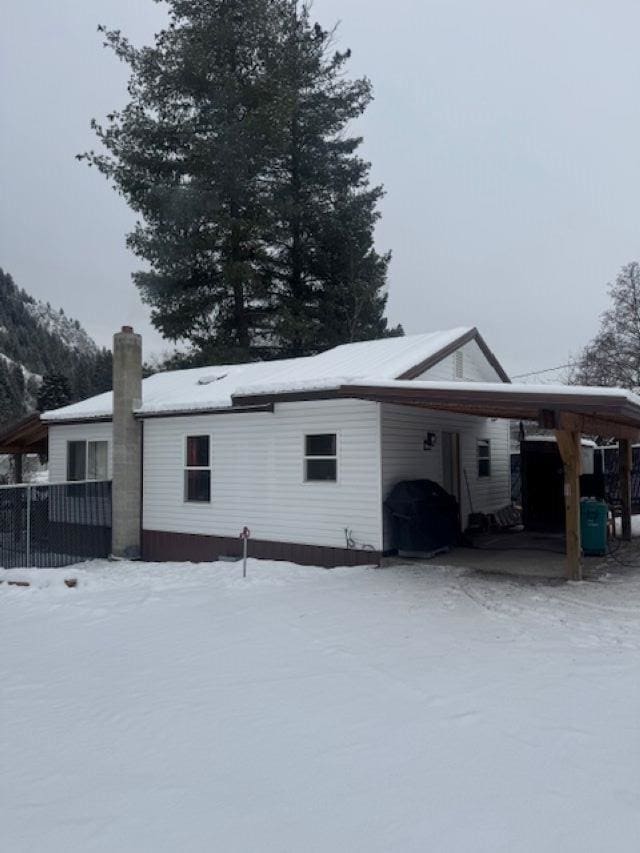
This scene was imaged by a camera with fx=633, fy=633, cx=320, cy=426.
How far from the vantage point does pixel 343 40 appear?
82.4ft

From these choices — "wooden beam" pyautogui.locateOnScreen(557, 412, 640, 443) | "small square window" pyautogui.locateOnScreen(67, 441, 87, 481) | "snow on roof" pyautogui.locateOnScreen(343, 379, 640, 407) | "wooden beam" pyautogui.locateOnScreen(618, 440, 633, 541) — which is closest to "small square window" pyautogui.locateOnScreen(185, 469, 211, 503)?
"small square window" pyautogui.locateOnScreen(67, 441, 87, 481)

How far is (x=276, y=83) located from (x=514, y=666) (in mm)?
21047

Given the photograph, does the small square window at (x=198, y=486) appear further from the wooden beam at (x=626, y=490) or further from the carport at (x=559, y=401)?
the wooden beam at (x=626, y=490)

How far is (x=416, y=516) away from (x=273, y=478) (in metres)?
2.69

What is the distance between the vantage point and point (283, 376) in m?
12.5

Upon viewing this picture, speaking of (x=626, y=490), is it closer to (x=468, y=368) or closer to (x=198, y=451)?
(x=468, y=368)

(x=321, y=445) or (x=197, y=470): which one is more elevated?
(x=321, y=445)

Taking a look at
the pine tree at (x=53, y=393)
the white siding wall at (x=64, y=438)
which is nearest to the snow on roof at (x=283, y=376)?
the white siding wall at (x=64, y=438)

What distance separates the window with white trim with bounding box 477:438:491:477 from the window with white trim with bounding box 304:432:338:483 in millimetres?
4573

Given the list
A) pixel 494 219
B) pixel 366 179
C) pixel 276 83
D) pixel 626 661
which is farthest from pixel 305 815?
pixel 494 219

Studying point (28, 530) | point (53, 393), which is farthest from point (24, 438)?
point (53, 393)

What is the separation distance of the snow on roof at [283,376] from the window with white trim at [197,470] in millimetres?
708

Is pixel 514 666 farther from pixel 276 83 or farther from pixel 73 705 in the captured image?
pixel 276 83

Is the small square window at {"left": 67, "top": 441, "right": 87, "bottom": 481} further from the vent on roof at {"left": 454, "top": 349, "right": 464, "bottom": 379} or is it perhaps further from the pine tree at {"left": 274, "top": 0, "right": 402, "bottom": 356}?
the pine tree at {"left": 274, "top": 0, "right": 402, "bottom": 356}
